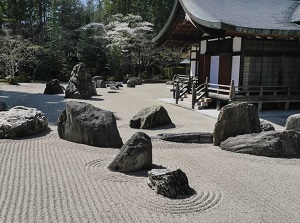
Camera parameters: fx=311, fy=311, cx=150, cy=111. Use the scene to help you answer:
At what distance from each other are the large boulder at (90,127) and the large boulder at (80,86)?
9307mm

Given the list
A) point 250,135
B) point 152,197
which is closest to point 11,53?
point 250,135

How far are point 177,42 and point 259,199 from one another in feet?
47.7

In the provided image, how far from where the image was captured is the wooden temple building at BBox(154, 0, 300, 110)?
504 inches

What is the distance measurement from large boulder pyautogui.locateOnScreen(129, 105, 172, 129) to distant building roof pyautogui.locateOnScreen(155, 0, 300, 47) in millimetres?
4183

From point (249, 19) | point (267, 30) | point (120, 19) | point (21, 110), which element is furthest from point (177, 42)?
point (120, 19)

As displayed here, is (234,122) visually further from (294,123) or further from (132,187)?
(132,187)

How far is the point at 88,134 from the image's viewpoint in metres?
7.58

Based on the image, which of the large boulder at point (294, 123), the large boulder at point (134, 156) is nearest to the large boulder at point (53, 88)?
the large boulder at point (294, 123)

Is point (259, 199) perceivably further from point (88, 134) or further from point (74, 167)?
point (88, 134)

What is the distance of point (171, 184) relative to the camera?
475 cm

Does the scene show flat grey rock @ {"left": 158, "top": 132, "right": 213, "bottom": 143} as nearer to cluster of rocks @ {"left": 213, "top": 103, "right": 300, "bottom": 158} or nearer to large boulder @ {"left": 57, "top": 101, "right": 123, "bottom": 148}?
cluster of rocks @ {"left": 213, "top": 103, "right": 300, "bottom": 158}

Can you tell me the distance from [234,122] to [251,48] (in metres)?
6.60

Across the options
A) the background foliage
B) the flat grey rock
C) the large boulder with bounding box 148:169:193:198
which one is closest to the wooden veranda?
the flat grey rock

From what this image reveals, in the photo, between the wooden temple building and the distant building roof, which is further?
the wooden temple building
